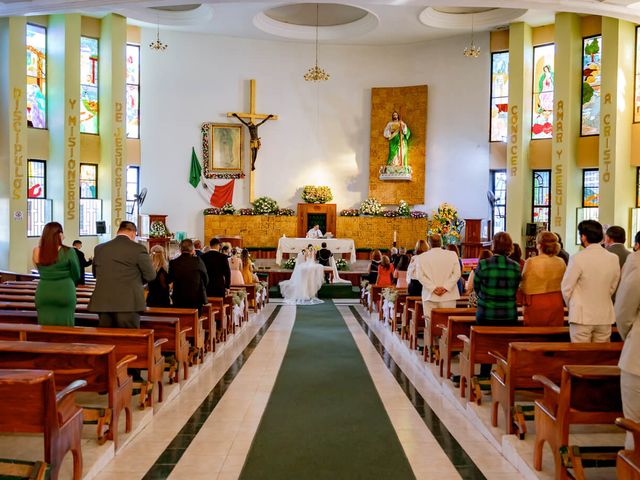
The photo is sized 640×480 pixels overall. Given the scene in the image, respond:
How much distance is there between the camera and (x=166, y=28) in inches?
830

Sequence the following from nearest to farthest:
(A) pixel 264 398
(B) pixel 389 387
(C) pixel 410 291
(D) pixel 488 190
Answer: (A) pixel 264 398 → (B) pixel 389 387 → (C) pixel 410 291 → (D) pixel 488 190

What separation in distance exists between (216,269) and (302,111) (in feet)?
46.9

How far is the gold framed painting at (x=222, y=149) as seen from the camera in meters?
21.9

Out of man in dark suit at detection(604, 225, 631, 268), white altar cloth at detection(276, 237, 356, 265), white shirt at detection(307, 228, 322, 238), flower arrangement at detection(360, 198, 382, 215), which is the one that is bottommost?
white altar cloth at detection(276, 237, 356, 265)

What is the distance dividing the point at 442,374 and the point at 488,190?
1470cm

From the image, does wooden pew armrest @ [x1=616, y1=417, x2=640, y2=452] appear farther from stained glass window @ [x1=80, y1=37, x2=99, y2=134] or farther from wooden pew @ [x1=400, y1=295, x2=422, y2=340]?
stained glass window @ [x1=80, y1=37, x2=99, y2=134]

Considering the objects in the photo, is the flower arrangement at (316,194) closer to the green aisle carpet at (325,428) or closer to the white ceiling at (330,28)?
the white ceiling at (330,28)

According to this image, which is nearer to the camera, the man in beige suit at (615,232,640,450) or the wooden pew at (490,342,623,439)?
the man in beige suit at (615,232,640,450)

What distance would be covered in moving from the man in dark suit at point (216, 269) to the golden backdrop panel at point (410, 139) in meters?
13.4

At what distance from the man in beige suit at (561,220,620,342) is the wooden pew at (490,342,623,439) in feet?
0.97

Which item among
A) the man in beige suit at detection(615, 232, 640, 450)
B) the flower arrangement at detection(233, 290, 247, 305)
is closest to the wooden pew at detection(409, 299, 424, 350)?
the flower arrangement at detection(233, 290, 247, 305)

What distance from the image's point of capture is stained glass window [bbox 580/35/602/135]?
56.0 ft

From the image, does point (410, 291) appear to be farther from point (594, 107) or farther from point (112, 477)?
point (594, 107)

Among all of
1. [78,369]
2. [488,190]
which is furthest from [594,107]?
[78,369]
